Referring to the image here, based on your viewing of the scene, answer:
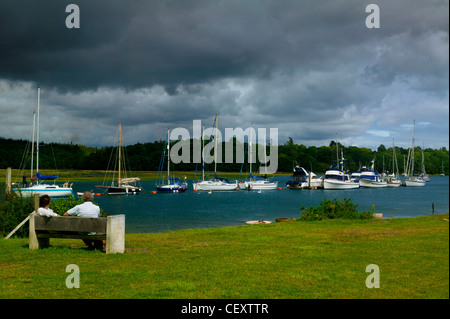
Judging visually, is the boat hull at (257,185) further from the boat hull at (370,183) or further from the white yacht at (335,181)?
the boat hull at (370,183)

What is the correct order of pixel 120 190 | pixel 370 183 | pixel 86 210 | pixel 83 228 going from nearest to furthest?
pixel 83 228 < pixel 86 210 < pixel 120 190 < pixel 370 183

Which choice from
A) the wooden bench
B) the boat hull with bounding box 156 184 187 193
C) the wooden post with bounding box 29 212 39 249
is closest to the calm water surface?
the wooden post with bounding box 29 212 39 249

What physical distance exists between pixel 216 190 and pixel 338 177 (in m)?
42.4

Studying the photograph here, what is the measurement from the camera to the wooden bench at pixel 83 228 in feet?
42.2

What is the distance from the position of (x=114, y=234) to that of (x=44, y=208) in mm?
2798

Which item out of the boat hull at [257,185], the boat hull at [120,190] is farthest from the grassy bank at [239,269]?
the boat hull at [257,185]

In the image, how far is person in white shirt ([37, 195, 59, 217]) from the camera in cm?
1351

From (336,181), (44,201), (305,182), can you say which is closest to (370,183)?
(336,181)

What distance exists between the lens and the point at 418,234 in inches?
696

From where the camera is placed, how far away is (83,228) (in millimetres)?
12883

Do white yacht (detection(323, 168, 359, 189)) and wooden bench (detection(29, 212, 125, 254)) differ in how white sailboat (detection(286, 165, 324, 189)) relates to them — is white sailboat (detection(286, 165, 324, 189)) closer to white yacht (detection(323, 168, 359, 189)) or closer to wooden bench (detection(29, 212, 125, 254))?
white yacht (detection(323, 168, 359, 189))

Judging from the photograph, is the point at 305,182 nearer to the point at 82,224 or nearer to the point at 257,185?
the point at 257,185

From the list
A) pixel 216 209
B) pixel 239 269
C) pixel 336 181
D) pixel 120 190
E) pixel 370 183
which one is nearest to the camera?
pixel 239 269
